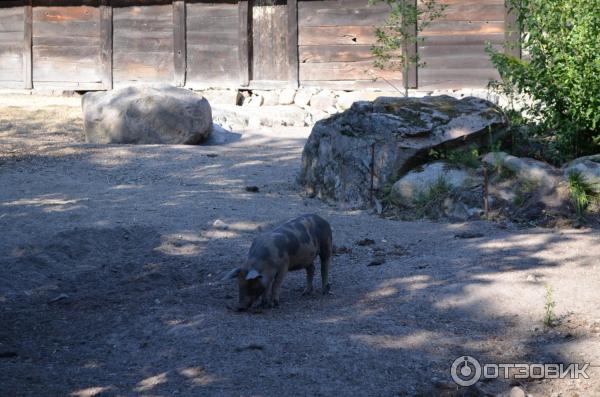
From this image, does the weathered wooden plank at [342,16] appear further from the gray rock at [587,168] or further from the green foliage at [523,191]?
the green foliage at [523,191]

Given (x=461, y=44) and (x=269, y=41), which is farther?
(x=269, y=41)

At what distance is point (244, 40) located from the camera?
1838 cm

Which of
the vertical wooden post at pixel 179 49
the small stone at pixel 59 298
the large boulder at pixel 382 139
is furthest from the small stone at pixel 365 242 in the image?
the vertical wooden post at pixel 179 49

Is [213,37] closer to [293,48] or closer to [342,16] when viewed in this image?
[293,48]

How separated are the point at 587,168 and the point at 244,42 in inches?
417

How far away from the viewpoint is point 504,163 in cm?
930

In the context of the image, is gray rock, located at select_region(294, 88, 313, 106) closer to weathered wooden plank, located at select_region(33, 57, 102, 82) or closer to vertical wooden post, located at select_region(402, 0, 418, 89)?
vertical wooden post, located at select_region(402, 0, 418, 89)

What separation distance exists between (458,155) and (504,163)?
64 centimetres

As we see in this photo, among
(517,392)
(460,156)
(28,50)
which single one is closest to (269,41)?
(28,50)

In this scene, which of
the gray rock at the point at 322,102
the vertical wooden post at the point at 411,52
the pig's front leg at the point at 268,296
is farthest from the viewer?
the gray rock at the point at 322,102

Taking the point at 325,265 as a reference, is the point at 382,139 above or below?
above

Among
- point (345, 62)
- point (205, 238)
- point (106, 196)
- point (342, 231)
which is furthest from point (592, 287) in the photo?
point (345, 62)

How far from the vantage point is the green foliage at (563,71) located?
9.39 meters

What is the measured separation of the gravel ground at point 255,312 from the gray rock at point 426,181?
0.53 m
